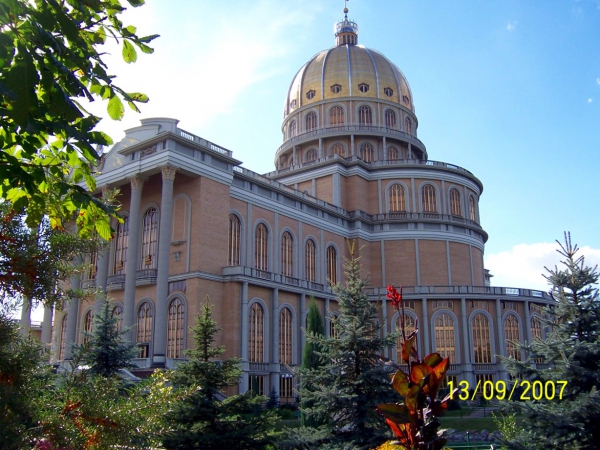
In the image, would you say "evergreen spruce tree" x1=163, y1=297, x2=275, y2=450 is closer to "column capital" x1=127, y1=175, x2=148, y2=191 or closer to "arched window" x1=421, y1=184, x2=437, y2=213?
"column capital" x1=127, y1=175, x2=148, y2=191

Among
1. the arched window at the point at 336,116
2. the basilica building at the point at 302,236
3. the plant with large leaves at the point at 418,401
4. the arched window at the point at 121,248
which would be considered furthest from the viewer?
the arched window at the point at 336,116

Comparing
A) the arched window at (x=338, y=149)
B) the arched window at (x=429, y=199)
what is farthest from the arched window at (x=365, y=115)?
the arched window at (x=429, y=199)

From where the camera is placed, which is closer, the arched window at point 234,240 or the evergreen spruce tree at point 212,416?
the evergreen spruce tree at point 212,416

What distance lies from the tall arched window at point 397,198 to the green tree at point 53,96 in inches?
1915

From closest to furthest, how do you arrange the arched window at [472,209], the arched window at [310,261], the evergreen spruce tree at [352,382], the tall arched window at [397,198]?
the evergreen spruce tree at [352,382] → the arched window at [310,261] → the tall arched window at [397,198] → the arched window at [472,209]

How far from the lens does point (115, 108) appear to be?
198 inches

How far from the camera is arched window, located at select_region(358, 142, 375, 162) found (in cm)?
5921

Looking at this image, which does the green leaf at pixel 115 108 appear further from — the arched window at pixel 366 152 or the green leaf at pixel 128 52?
the arched window at pixel 366 152

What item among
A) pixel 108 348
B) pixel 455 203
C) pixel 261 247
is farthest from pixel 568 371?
pixel 455 203

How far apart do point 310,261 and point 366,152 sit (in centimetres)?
1807

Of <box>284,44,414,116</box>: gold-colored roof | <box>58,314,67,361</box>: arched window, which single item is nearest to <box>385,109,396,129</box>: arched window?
<box>284,44,414,116</box>: gold-colored roof

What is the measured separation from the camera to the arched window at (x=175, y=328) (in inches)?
1373

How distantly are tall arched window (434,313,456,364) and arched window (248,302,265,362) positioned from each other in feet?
51.7

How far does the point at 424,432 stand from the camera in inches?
196
